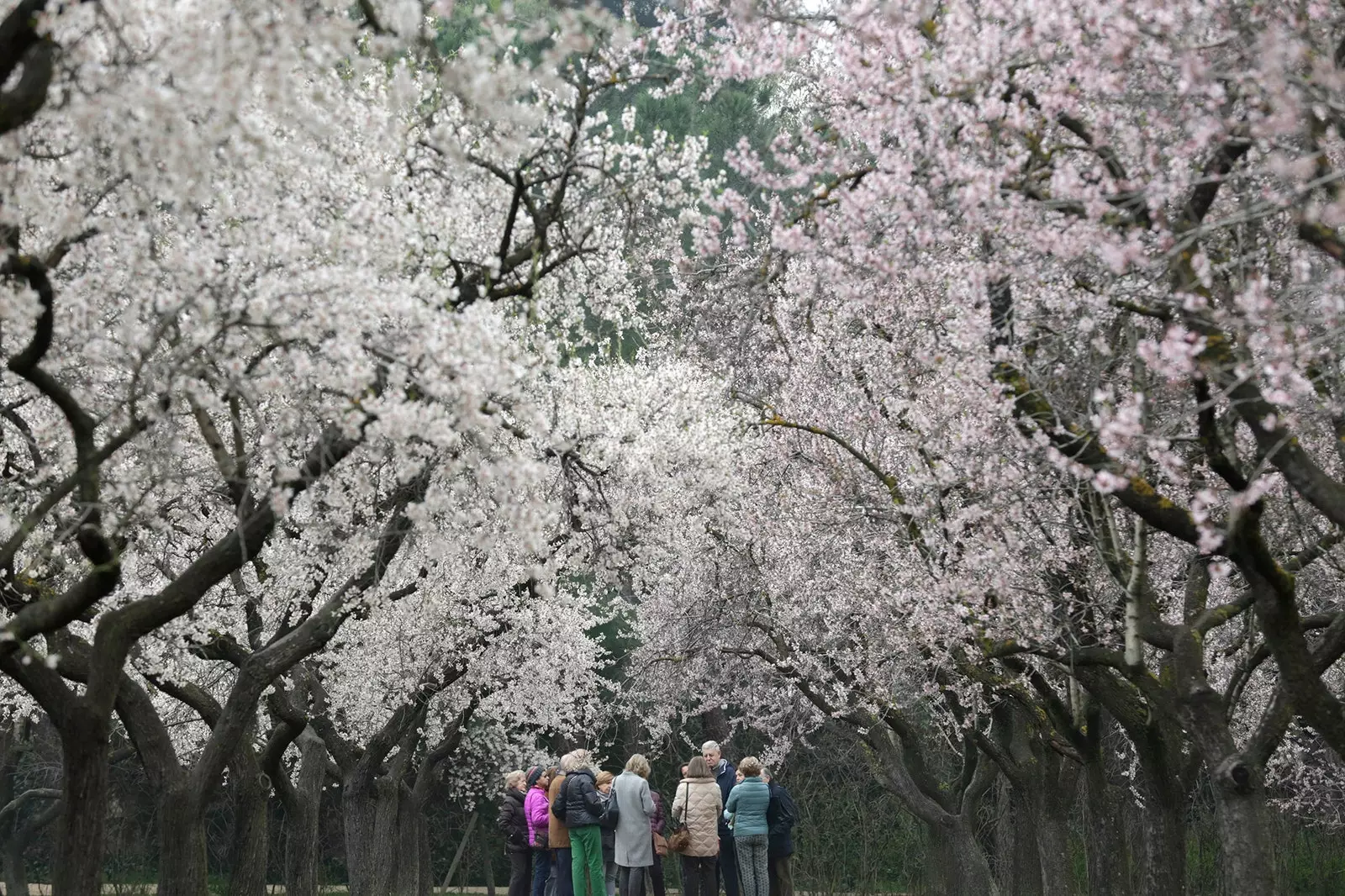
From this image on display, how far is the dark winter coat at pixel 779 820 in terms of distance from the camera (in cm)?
1455

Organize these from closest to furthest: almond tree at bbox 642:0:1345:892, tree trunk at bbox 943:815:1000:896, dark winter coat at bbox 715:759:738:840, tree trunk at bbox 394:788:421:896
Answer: almond tree at bbox 642:0:1345:892, dark winter coat at bbox 715:759:738:840, tree trunk at bbox 943:815:1000:896, tree trunk at bbox 394:788:421:896

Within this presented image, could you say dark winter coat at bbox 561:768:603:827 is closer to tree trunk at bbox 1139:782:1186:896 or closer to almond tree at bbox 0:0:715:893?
almond tree at bbox 0:0:715:893

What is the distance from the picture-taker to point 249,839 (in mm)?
13969

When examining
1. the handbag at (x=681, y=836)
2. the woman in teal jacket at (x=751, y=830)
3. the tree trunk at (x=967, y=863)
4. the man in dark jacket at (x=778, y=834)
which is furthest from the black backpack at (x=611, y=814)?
the tree trunk at (x=967, y=863)

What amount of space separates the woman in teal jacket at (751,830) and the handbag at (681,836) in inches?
19.0

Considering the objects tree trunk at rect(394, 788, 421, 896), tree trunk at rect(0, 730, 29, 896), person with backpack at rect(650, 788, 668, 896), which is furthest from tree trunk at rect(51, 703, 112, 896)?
tree trunk at rect(0, 730, 29, 896)

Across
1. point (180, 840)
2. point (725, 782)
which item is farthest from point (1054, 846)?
point (180, 840)

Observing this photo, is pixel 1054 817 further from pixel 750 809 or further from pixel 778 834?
pixel 750 809

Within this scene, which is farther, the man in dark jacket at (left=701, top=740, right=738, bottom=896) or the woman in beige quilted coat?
the man in dark jacket at (left=701, top=740, right=738, bottom=896)

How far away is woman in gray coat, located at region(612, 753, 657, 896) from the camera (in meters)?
13.6

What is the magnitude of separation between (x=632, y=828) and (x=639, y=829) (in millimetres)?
67

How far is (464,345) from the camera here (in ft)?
20.8

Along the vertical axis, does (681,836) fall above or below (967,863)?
above

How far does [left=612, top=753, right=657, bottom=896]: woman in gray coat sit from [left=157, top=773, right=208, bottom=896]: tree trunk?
3902mm
